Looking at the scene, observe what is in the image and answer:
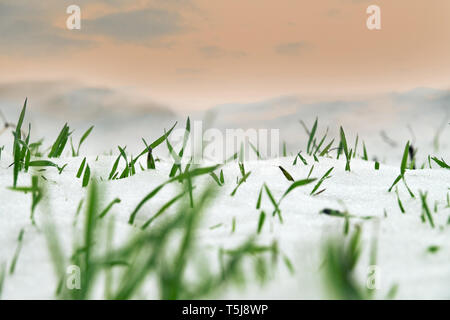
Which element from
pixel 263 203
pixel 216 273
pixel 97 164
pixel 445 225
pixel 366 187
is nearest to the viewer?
pixel 216 273

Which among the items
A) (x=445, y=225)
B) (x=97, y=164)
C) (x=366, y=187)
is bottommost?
(x=445, y=225)

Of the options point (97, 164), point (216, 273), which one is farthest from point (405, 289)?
point (97, 164)

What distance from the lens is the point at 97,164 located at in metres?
2.12

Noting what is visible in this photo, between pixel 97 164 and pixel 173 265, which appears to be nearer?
pixel 173 265

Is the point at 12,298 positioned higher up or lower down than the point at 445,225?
lower down

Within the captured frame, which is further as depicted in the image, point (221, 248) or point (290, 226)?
point (290, 226)

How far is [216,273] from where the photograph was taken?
901mm

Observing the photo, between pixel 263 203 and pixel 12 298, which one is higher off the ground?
pixel 263 203

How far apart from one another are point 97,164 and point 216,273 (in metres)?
1.35
